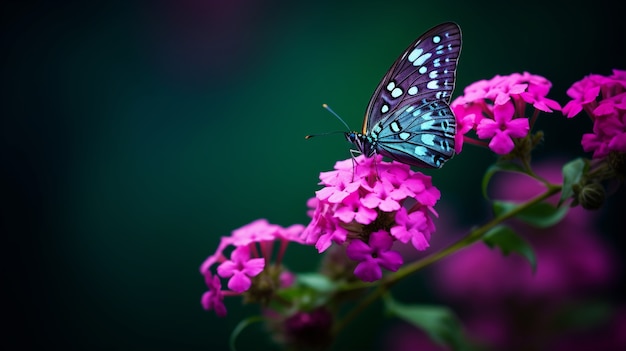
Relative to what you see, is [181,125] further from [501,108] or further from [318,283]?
[501,108]

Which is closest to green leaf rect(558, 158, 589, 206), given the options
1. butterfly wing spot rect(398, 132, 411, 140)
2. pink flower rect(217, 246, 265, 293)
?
butterfly wing spot rect(398, 132, 411, 140)

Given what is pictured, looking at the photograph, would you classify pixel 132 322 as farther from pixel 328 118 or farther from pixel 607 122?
pixel 607 122

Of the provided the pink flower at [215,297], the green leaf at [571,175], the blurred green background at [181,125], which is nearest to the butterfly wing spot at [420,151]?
the green leaf at [571,175]

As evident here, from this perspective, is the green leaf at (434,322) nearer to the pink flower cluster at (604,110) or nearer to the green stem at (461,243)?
the green stem at (461,243)

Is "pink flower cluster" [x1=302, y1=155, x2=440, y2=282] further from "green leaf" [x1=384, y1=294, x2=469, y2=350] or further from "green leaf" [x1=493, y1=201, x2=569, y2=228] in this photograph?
"green leaf" [x1=384, y1=294, x2=469, y2=350]

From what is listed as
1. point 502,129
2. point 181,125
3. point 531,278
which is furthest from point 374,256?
point 181,125

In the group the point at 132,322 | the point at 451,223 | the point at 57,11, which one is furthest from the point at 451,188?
the point at 57,11
